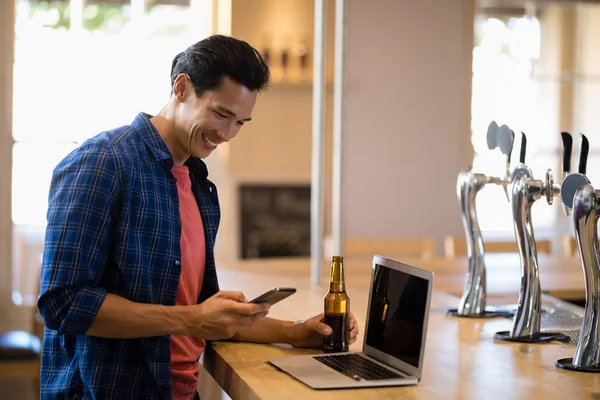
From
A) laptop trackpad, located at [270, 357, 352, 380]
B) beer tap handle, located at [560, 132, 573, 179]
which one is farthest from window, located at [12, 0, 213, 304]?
beer tap handle, located at [560, 132, 573, 179]

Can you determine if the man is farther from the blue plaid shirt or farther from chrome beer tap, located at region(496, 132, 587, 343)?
chrome beer tap, located at region(496, 132, 587, 343)

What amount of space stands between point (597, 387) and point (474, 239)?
0.82 m

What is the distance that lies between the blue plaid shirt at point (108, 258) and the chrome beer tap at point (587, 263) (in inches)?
29.8

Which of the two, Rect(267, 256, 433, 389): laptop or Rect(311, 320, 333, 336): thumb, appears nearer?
Rect(267, 256, 433, 389): laptop

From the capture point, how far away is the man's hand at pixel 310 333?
1.81 metres

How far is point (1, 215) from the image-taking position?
17.4ft

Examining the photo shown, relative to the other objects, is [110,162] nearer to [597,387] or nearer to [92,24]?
[597,387]

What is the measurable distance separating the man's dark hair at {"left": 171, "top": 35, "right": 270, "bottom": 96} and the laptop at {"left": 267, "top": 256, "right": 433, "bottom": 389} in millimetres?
452

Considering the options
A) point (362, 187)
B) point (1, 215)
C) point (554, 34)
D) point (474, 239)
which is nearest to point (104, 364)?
point (474, 239)

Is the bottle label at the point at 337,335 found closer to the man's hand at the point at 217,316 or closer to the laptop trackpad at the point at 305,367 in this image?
the laptop trackpad at the point at 305,367

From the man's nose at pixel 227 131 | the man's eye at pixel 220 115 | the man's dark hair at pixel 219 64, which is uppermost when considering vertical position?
the man's dark hair at pixel 219 64

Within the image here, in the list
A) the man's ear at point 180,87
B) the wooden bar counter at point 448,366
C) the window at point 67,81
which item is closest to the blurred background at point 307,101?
the window at point 67,81

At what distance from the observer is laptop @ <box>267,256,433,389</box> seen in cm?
150

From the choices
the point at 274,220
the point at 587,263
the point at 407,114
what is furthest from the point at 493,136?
the point at 407,114
